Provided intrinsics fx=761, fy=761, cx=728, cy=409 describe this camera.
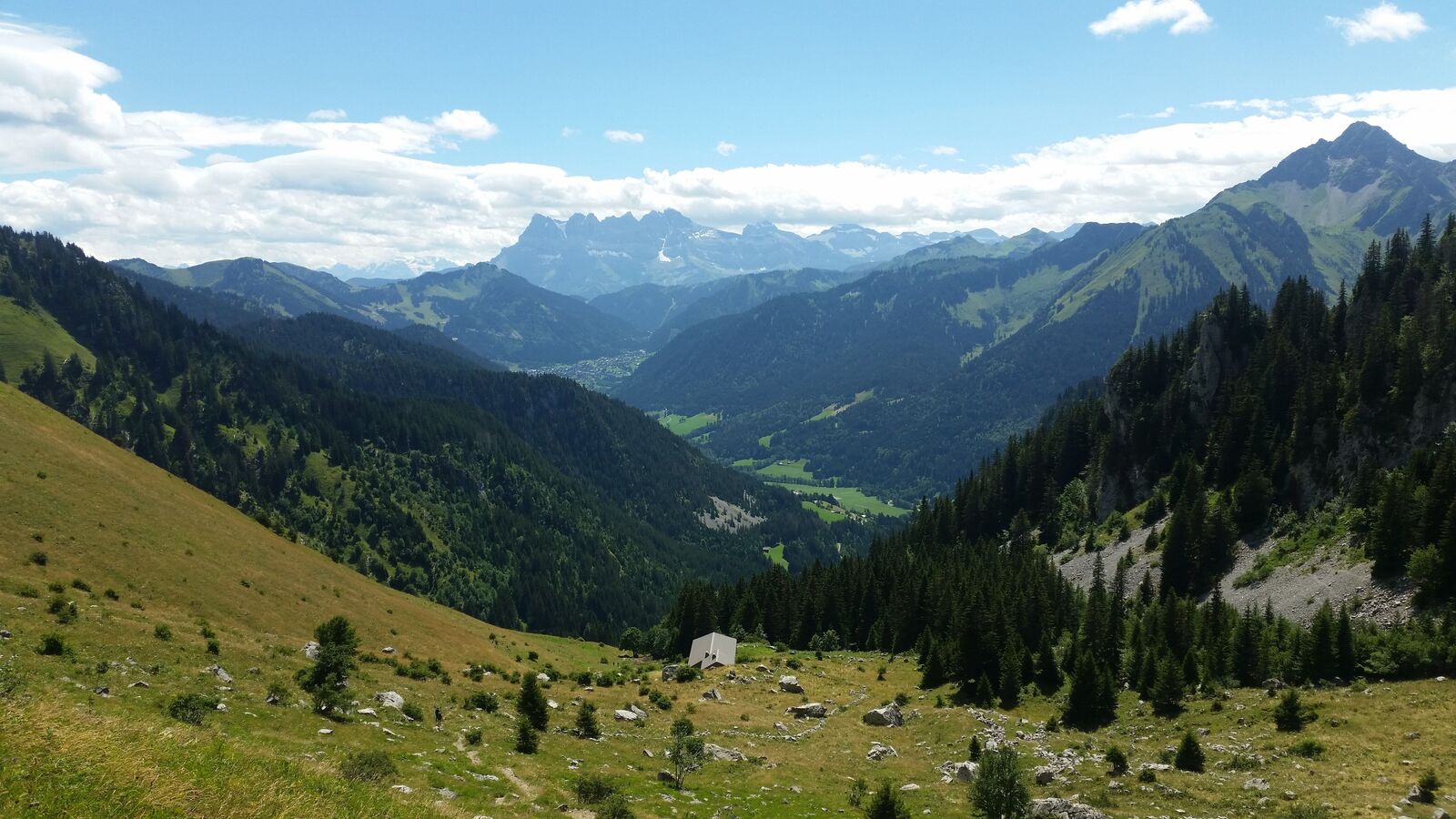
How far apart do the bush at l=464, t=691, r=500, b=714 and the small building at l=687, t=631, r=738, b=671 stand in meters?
39.6

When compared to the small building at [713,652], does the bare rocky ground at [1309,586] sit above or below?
above

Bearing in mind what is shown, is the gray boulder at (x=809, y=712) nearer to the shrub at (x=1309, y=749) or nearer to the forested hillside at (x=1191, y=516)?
the forested hillside at (x=1191, y=516)

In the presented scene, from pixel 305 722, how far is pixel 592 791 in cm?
1606

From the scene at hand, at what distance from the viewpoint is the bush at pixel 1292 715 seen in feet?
175

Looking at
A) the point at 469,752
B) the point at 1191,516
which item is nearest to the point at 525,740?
the point at 469,752

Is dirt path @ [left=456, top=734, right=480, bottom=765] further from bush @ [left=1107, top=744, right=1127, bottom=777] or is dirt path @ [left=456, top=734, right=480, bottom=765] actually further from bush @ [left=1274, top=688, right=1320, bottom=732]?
bush @ [left=1274, top=688, right=1320, bottom=732]

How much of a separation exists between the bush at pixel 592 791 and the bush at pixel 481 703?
19.0 meters

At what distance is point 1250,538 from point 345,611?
130 metres

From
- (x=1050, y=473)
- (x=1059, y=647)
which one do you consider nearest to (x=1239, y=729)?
(x=1059, y=647)

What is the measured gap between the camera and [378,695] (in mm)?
50656

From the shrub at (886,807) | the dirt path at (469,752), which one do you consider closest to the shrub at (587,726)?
the dirt path at (469,752)

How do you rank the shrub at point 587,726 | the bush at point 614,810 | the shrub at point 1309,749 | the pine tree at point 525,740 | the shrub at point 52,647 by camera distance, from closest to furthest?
the bush at point 614,810 < the shrub at point 52,647 < the shrub at point 1309,749 < the pine tree at point 525,740 < the shrub at point 587,726

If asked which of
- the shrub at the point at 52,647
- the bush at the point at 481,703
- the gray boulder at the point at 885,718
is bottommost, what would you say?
the gray boulder at the point at 885,718

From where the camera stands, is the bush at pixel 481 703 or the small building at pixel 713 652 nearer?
the bush at pixel 481 703
